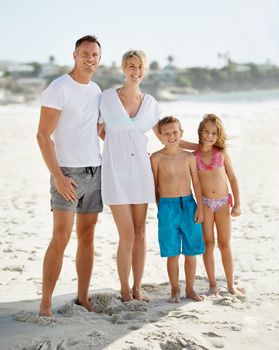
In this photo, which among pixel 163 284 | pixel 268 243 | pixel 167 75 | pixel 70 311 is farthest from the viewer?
pixel 167 75

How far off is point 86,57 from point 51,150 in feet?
2.29

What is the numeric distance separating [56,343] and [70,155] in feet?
4.01

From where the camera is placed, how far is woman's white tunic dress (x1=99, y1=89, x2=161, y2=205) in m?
3.98

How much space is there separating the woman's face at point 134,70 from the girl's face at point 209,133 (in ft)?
2.17

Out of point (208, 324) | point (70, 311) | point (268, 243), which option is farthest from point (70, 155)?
point (268, 243)

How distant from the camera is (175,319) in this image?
3732mm

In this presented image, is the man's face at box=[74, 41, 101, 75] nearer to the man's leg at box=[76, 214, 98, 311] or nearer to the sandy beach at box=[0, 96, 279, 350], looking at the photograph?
the man's leg at box=[76, 214, 98, 311]

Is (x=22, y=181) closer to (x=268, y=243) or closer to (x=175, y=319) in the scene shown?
(x=268, y=243)

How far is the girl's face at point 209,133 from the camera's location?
4.30 m

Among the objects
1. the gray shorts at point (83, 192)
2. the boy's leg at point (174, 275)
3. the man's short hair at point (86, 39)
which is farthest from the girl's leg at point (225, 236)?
the man's short hair at point (86, 39)

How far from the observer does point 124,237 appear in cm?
405

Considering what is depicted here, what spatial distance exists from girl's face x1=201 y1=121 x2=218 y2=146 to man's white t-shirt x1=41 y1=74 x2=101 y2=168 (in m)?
0.93

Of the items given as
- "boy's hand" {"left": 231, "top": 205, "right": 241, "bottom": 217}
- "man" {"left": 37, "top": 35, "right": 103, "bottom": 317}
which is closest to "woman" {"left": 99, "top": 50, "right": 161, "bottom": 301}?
"man" {"left": 37, "top": 35, "right": 103, "bottom": 317}

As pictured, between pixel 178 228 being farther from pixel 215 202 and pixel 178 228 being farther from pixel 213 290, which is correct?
pixel 213 290
